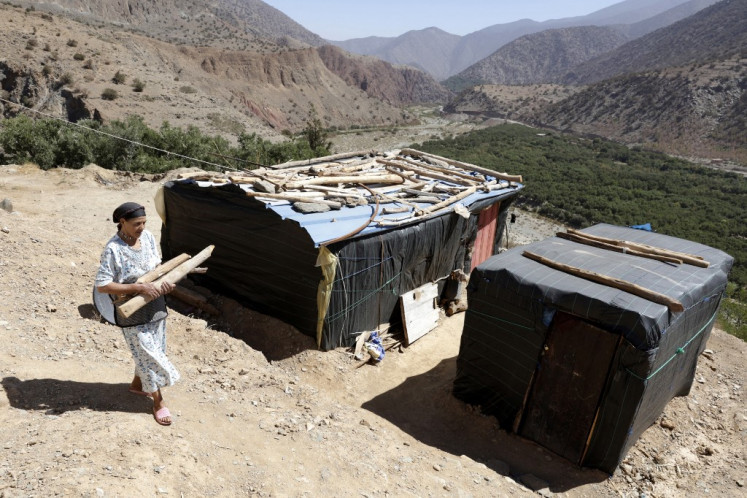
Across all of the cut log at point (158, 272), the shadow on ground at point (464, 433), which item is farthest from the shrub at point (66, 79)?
the cut log at point (158, 272)

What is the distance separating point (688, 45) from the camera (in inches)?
3765

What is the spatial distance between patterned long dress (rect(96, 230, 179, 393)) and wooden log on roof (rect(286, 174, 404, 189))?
455 cm

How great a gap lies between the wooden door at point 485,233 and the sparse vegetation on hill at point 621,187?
18.9 ft

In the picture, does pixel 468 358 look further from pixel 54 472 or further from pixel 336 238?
pixel 54 472

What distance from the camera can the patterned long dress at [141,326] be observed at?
365 cm

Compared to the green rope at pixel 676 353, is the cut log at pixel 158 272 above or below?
above

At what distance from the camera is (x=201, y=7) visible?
77.7m

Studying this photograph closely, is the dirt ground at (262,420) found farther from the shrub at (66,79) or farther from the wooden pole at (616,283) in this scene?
the shrub at (66,79)

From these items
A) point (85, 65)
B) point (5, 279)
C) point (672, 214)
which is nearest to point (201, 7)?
point (85, 65)

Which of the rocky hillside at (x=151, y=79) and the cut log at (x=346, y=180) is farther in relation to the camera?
the rocky hillside at (x=151, y=79)

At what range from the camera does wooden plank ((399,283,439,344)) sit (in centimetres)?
817

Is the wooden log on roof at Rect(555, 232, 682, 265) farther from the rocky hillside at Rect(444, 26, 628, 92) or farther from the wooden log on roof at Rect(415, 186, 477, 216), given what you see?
the rocky hillside at Rect(444, 26, 628, 92)

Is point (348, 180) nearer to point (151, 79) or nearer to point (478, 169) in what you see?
point (478, 169)

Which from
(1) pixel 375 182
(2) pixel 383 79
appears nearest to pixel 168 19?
(2) pixel 383 79
